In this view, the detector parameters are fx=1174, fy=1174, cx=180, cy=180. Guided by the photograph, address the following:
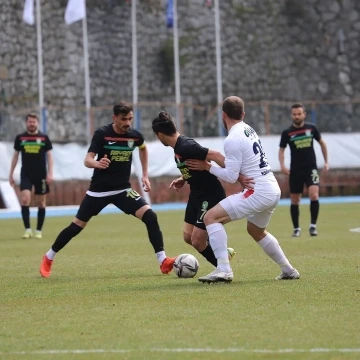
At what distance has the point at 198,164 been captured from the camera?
10.6 m

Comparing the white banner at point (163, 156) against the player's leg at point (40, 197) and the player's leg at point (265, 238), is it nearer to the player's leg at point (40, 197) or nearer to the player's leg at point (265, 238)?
the player's leg at point (40, 197)

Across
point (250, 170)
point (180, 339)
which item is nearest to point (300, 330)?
point (180, 339)

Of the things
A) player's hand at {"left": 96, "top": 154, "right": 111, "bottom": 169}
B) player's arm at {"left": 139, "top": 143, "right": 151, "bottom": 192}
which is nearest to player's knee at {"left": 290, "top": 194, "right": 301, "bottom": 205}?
player's arm at {"left": 139, "top": 143, "right": 151, "bottom": 192}

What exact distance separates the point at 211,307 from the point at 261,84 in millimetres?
36572

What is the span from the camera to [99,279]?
38.8 ft

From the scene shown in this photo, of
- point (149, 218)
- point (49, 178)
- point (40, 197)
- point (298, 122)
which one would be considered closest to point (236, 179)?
point (149, 218)

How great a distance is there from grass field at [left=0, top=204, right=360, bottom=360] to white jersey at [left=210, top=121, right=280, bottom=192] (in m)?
0.97

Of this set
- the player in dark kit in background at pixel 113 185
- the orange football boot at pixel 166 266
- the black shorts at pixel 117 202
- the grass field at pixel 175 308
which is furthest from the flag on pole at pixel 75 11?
the orange football boot at pixel 166 266

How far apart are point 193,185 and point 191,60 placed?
32.5 metres

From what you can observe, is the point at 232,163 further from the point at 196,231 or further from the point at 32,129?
the point at 32,129

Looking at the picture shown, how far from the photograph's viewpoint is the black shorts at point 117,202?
12.2 metres

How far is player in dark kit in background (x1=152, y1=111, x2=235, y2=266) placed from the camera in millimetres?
10789

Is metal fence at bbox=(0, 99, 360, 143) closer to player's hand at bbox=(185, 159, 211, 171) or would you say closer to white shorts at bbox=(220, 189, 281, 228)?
player's hand at bbox=(185, 159, 211, 171)

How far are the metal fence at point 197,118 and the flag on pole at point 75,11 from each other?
280 cm
